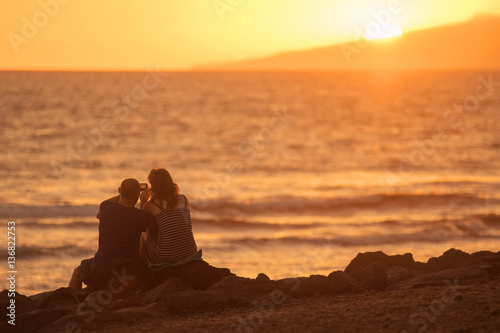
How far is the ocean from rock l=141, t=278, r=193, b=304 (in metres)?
5.03

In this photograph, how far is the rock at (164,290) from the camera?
23.7ft

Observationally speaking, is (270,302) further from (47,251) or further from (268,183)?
(268,183)

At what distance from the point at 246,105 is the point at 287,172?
4828 centimetres

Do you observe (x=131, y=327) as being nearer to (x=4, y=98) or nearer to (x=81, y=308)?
(x=81, y=308)

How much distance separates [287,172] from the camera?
1102 inches

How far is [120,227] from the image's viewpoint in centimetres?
754

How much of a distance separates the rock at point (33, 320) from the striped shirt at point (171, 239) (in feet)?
4.14

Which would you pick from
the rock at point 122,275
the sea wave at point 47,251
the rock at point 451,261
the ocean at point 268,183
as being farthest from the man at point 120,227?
the sea wave at point 47,251

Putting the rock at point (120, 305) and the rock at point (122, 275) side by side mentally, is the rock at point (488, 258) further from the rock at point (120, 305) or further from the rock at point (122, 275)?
the rock at point (120, 305)

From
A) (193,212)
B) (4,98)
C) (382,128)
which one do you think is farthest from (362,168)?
(4,98)

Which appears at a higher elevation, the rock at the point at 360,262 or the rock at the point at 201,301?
the rock at the point at 360,262

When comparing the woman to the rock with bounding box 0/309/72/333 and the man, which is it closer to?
the man

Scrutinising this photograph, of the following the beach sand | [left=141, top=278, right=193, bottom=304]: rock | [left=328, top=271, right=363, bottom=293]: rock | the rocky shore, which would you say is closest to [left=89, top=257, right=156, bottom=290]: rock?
the rocky shore

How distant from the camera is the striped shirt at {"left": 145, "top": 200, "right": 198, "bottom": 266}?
759cm
